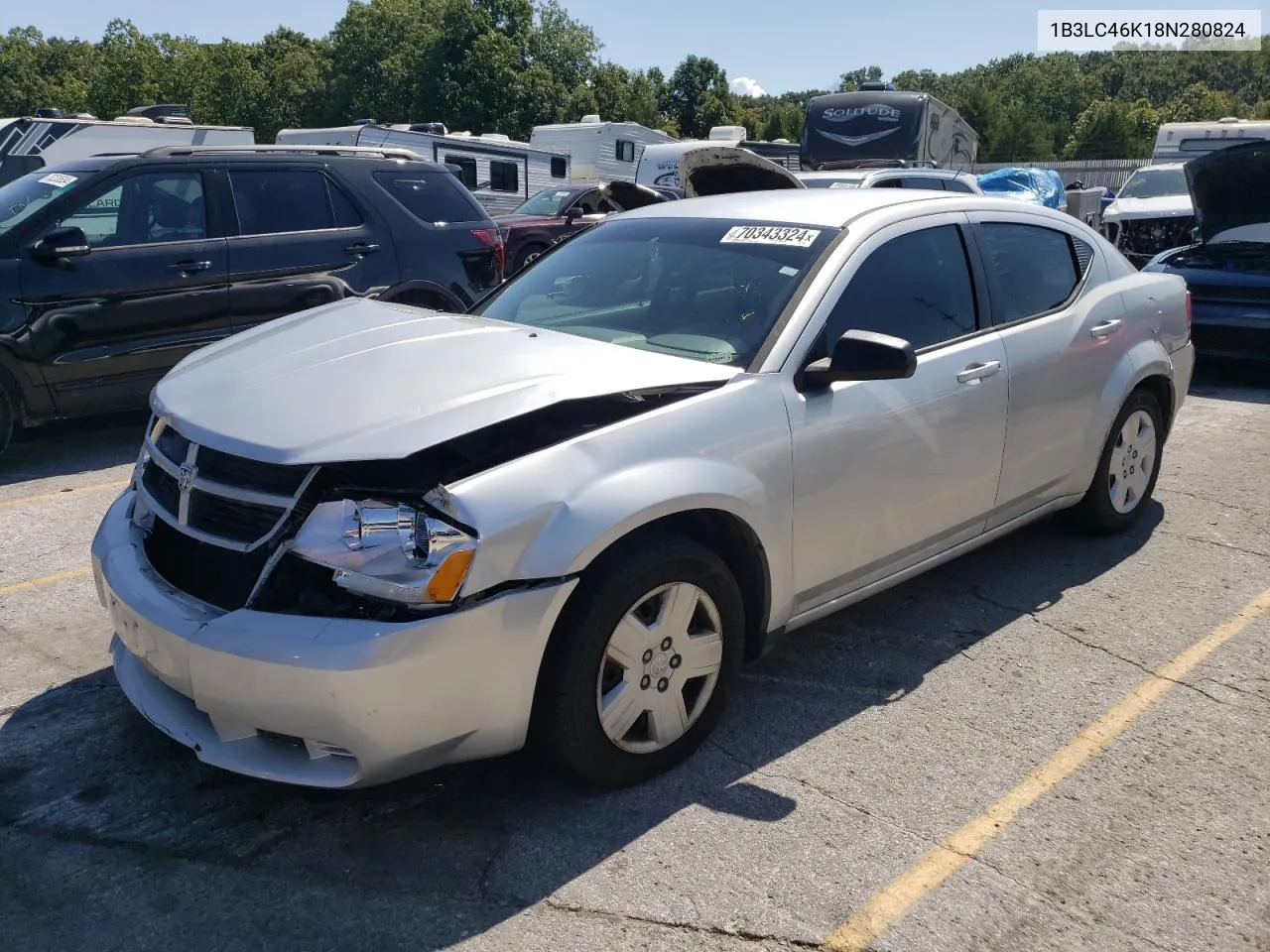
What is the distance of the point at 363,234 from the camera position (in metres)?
7.51

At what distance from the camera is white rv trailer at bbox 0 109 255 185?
16.1 meters

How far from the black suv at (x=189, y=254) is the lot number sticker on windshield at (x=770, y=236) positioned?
4193 millimetres

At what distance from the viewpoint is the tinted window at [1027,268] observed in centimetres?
430

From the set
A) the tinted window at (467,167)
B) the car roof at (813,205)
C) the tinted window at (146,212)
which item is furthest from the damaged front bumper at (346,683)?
the tinted window at (467,167)

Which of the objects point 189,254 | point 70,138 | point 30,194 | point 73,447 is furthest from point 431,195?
point 70,138

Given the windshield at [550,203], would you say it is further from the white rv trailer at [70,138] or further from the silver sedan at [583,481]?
the silver sedan at [583,481]

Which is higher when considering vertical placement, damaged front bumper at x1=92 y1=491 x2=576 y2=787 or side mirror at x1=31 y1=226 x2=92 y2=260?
side mirror at x1=31 y1=226 x2=92 y2=260

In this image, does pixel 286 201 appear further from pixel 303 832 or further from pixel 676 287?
pixel 303 832

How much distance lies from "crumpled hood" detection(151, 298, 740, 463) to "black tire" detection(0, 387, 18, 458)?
3341 mm

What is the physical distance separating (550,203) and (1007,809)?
15.2 meters

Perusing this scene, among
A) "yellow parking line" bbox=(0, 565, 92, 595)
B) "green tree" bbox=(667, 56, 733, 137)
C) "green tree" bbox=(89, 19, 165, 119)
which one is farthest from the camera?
"green tree" bbox=(667, 56, 733, 137)

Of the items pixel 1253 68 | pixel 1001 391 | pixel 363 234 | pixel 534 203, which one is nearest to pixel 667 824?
pixel 1001 391

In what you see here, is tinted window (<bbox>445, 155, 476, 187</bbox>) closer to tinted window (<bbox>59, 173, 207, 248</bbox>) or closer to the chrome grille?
tinted window (<bbox>59, 173, 207, 248</bbox>)

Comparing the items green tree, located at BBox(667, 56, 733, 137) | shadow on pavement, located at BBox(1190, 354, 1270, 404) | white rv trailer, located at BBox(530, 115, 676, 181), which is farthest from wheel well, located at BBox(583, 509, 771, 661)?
green tree, located at BBox(667, 56, 733, 137)
